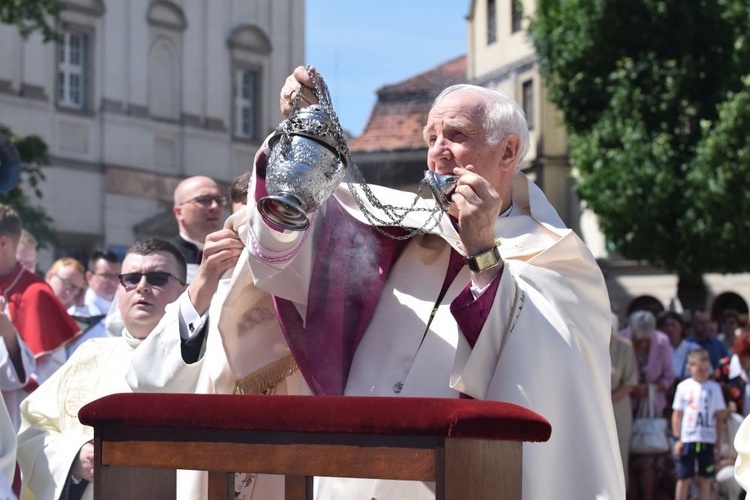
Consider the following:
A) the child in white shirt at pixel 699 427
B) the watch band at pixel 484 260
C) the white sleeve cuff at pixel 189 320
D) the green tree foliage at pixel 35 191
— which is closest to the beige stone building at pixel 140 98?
the green tree foliage at pixel 35 191

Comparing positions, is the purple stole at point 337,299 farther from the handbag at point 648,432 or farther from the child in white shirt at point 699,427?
the handbag at point 648,432

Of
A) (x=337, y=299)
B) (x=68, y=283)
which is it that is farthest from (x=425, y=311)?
(x=68, y=283)

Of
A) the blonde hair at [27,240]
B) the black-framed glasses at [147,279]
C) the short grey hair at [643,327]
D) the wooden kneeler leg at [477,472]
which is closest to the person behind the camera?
the wooden kneeler leg at [477,472]

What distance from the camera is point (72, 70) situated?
89.3 ft

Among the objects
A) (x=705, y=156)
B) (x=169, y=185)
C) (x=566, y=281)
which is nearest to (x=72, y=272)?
(x=566, y=281)

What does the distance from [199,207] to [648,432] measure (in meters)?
6.02

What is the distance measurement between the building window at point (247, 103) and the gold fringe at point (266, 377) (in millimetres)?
26620

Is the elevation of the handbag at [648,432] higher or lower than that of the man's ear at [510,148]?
lower

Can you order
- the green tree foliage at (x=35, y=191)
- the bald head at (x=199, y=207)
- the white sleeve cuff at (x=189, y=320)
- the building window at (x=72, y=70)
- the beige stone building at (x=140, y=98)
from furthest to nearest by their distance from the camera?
the building window at (x=72, y=70)
the beige stone building at (x=140, y=98)
the green tree foliage at (x=35, y=191)
the bald head at (x=199, y=207)
the white sleeve cuff at (x=189, y=320)

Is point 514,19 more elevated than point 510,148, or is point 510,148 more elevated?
Answer: point 514,19

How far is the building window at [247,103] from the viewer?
3045cm

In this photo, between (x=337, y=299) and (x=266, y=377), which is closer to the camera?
(x=337, y=299)

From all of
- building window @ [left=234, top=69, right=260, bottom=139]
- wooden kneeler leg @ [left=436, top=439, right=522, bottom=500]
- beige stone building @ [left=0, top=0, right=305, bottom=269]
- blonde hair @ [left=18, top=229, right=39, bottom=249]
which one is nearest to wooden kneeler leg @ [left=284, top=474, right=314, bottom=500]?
wooden kneeler leg @ [left=436, top=439, right=522, bottom=500]

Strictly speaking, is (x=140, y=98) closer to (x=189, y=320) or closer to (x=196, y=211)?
(x=196, y=211)
